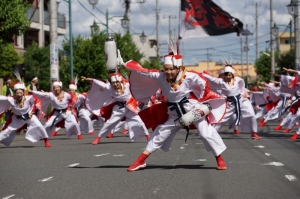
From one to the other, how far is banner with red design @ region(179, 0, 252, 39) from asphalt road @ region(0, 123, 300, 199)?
1113 centimetres

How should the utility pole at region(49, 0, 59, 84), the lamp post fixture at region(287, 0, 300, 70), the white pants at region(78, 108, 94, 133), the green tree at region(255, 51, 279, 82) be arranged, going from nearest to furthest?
the white pants at region(78, 108, 94, 133) < the utility pole at region(49, 0, 59, 84) < the lamp post fixture at region(287, 0, 300, 70) < the green tree at region(255, 51, 279, 82)

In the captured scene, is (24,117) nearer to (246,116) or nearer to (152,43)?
(246,116)

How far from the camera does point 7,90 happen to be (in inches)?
965

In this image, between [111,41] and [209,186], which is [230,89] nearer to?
[111,41]

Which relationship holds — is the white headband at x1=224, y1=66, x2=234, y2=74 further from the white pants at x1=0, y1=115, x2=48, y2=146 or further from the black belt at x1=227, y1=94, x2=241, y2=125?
the white pants at x1=0, y1=115, x2=48, y2=146

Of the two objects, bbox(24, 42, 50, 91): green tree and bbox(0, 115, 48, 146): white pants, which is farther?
bbox(24, 42, 50, 91): green tree

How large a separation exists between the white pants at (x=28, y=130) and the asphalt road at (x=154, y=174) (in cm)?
153

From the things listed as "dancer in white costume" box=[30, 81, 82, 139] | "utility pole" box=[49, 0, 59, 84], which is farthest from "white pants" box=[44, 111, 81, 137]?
"utility pole" box=[49, 0, 59, 84]

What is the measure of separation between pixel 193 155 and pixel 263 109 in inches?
769

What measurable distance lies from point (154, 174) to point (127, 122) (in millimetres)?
8540

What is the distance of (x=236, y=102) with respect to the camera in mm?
18938

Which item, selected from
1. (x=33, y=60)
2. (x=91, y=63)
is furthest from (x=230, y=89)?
(x=33, y=60)

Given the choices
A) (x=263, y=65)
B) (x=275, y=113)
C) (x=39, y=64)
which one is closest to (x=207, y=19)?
(x=275, y=113)

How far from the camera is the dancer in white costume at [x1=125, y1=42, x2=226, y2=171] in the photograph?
37.1ft
